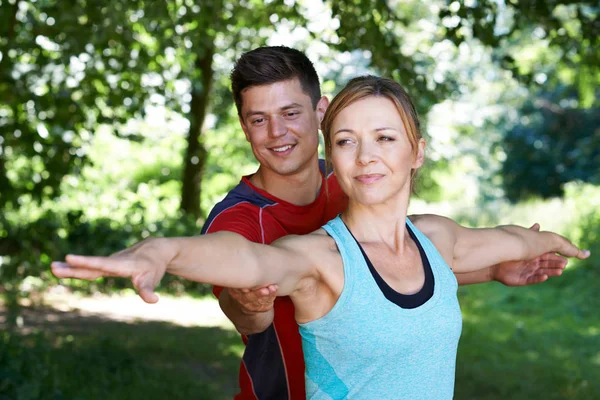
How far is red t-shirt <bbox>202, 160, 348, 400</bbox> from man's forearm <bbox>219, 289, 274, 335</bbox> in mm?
235

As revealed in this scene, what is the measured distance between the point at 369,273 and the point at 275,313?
25.9 inches

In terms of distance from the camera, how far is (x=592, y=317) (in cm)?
1050

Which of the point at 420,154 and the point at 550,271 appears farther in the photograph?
the point at 550,271

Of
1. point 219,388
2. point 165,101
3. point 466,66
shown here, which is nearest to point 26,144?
point 165,101

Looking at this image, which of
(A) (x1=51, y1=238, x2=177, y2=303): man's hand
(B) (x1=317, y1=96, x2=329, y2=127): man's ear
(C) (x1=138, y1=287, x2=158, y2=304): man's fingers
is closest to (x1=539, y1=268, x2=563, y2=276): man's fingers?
(B) (x1=317, y1=96, x2=329, y2=127): man's ear

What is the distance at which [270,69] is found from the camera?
3066 millimetres

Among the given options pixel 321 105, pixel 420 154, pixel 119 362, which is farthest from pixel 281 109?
pixel 119 362

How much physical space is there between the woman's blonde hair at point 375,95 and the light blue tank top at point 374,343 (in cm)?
36

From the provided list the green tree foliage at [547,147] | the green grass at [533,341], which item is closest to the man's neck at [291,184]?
the green grass at [533,341]

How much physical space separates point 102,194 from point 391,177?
1167cm

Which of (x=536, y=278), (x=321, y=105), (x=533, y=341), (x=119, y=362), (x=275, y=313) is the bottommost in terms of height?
(x=119, y=362)

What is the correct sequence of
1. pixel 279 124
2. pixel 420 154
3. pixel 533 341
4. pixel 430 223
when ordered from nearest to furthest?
pixel 420 154
pixel 430 223
pixel 279 124
pixel 533 341

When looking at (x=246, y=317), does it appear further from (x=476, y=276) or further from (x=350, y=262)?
(x=476, y=276)

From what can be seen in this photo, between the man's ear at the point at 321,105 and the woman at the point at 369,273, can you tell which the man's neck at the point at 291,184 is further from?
the woman at the point at 369,273
